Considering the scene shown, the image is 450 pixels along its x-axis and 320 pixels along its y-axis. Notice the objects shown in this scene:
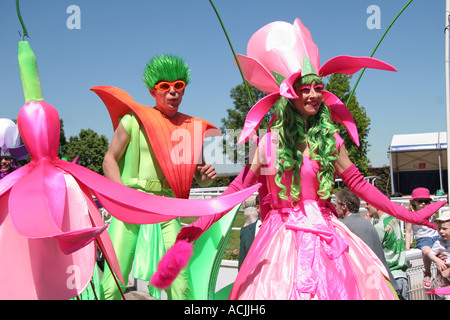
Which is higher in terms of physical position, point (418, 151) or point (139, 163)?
point (418, 151)

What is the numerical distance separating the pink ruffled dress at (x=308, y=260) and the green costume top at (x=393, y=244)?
1706 mm

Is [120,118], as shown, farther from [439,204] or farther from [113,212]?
[439,204]

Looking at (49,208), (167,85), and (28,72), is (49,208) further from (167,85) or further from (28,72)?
(167,85)

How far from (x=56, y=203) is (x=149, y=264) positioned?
1.26m

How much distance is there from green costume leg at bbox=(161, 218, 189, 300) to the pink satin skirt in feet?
2.58

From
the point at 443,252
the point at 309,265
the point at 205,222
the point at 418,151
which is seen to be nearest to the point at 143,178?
the point at 205,222

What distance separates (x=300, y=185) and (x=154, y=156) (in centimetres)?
104

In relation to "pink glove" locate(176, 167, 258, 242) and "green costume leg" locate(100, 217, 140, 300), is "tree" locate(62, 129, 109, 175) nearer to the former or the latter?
"green costume leg" locate(100, 217, 140, 300)

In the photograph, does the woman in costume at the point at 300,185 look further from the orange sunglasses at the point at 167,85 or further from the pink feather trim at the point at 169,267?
the orange sunglasses at the point at 167,85

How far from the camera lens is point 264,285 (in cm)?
204

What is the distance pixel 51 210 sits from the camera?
5.31 feet

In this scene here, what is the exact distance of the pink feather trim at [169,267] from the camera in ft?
6.12

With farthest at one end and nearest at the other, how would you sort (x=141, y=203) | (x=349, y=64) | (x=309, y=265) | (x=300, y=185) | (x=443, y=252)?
(x=443, y=252)
(x=349, y=64)
(x=300, y=185)
(x=309, y=265)
(x=141, y=203)

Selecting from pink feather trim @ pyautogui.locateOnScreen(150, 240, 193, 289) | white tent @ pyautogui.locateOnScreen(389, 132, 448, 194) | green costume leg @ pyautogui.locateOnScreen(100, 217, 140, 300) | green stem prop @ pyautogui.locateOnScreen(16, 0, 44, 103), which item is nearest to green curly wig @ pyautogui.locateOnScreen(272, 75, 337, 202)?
pink feather trim @ pyautogui.locateOnScreen(150, 240, 193, 289)
